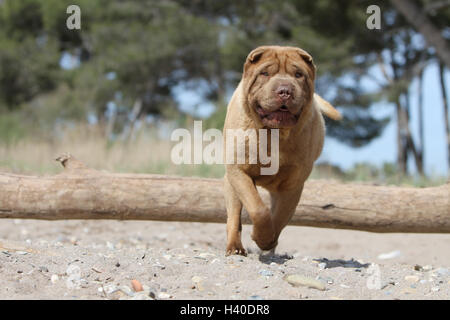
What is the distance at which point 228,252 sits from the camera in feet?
14.1

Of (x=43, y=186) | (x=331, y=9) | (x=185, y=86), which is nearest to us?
(x=43, y=186)

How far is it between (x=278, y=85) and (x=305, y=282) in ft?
4.51

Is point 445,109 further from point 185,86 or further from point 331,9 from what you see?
point 185,86

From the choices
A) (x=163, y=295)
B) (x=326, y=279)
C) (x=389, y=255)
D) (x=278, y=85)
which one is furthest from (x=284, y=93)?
(x=389, y=255)

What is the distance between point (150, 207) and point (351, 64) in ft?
41.3

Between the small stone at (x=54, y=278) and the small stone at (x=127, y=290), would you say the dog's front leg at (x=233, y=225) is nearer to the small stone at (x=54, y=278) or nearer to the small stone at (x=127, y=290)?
the small stone at (x=127, y=290)

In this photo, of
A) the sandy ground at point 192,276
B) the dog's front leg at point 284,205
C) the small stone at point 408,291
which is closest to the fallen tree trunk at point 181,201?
the sandy ground at point 192,276

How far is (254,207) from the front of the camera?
3801mm

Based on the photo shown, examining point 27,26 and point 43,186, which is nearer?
point 43,186

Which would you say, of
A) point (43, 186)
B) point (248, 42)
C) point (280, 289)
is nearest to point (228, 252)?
point (280, 289)

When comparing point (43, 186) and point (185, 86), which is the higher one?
point (185, 86)

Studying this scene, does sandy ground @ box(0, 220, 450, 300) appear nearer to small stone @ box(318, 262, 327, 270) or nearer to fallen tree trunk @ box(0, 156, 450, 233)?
small stone @ box(318, 262, 327, 270)

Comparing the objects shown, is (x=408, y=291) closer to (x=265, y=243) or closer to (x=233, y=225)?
(x=265, y=243)

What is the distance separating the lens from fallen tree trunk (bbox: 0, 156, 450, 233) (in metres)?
5.20
